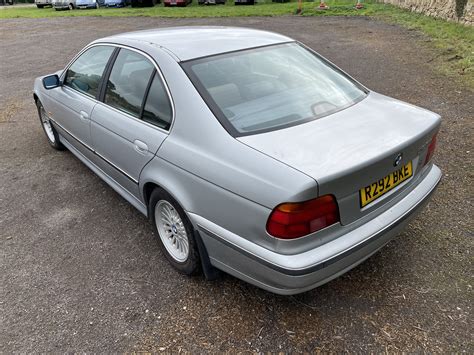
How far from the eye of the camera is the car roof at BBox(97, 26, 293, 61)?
108 inches

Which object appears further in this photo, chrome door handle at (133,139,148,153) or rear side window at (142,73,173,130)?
chrome door handle at (133,139,148,153)

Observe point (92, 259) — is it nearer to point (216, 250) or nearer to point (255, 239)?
point (216, 250)

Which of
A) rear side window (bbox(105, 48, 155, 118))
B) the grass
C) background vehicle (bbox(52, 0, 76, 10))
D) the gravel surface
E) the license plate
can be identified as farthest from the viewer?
background vehicle (bbox(52, 0, 76, 10))

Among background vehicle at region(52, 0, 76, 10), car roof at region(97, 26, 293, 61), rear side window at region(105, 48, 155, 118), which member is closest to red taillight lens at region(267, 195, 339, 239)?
car roof at region(97, 26, 293, 61)

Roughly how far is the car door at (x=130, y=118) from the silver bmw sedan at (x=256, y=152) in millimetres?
14

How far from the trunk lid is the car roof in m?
0.90

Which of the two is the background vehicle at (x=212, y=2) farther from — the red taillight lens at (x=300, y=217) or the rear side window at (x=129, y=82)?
the red taillight lens at (x=300, y=217)

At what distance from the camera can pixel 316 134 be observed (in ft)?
7.29

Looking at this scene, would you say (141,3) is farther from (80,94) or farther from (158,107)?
(158,107)

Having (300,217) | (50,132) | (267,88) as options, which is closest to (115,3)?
(50,132)

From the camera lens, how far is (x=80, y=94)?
3.69 m

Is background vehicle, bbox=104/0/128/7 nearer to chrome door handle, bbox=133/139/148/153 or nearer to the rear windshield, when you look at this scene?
the rear windshield

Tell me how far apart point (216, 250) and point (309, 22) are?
14.4 m

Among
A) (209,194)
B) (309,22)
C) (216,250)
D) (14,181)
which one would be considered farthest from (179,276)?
(309,22)
